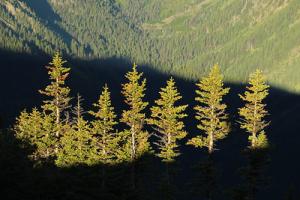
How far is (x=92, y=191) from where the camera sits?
55594 mm

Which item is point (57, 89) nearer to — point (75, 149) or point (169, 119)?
point (75, 149)

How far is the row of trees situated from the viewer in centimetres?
5656

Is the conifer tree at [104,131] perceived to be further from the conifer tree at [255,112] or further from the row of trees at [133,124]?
the conifer tree at [255,112]

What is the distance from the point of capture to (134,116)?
205 feet

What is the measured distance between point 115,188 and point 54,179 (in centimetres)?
1483

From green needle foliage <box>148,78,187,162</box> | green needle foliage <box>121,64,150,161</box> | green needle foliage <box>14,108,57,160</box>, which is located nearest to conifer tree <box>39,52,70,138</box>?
green needle foliage <box>14,108,57,160</box>

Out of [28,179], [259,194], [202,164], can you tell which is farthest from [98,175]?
[259,194]

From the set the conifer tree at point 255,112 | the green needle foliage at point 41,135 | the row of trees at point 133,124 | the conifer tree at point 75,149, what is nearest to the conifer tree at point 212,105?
the row of trees at point 133,124

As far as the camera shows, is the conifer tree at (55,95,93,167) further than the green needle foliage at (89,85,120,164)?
Yes

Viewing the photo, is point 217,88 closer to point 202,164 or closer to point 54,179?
point 202,164

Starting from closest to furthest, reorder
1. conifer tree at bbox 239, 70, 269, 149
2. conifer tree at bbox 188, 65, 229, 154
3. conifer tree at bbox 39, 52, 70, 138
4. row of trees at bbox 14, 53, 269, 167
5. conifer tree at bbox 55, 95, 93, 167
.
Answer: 1. conifer tree at bbox 239, 70, 269, 149
2. row of trees at bbox 14, 53, 269, 167
3. conifer tree at bbox 188, 65, 229, 154
4. conifer tree at bbox 39, 52, 70, 138
5. conifer tree at bbox 55, 95, 93, 167

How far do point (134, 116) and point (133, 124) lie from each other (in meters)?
1.48

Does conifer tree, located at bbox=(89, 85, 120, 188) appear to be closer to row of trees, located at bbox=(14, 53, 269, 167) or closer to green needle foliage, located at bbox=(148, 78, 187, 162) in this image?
row of trees, located at bbox=(14, 53, 269, 167)

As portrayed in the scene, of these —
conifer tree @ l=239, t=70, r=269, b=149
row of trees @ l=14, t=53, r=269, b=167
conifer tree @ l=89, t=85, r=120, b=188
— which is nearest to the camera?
conifer tree @ l=239, t=70, r=269, b=149
